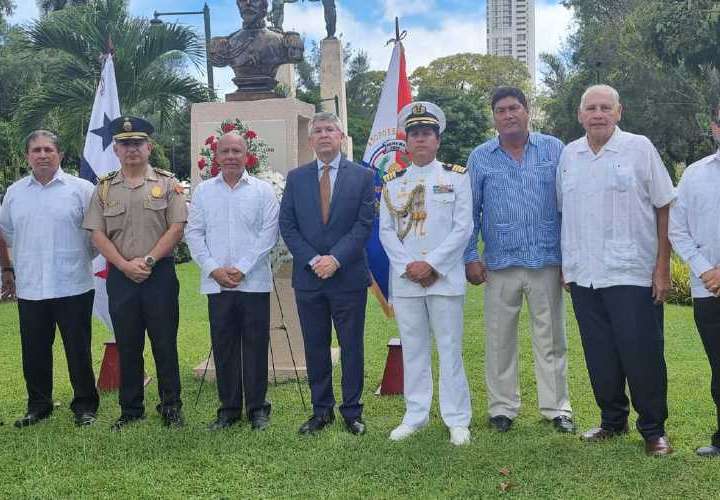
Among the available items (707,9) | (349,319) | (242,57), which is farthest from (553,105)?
(349,319)

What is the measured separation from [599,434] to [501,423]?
0.57m

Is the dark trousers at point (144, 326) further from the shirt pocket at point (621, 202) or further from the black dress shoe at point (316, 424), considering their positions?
the shirt pocket at point (621, 202)

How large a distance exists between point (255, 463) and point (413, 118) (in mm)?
2075

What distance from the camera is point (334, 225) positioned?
15.2ft

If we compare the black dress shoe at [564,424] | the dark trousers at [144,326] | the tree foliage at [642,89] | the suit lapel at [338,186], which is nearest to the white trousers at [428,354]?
the black dress shoe at [564,424]

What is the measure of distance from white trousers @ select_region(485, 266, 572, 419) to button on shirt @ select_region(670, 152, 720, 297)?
807mm

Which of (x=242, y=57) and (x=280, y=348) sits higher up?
(x=242, y=57)

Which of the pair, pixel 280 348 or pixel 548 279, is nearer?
pixel 548 279

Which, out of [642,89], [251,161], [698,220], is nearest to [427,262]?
[698,220]

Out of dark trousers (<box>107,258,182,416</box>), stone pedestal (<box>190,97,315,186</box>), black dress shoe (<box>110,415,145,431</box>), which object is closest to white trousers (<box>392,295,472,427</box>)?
dark trousers (<box>107,258,182,416</box>)

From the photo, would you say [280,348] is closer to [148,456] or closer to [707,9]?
[148,456]

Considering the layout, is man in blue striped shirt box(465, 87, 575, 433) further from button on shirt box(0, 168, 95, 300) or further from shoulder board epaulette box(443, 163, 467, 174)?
button on shirt box(0, 168, 95, 300)

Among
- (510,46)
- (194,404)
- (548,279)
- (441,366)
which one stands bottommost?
(194,404)

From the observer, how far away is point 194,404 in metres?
5.59
